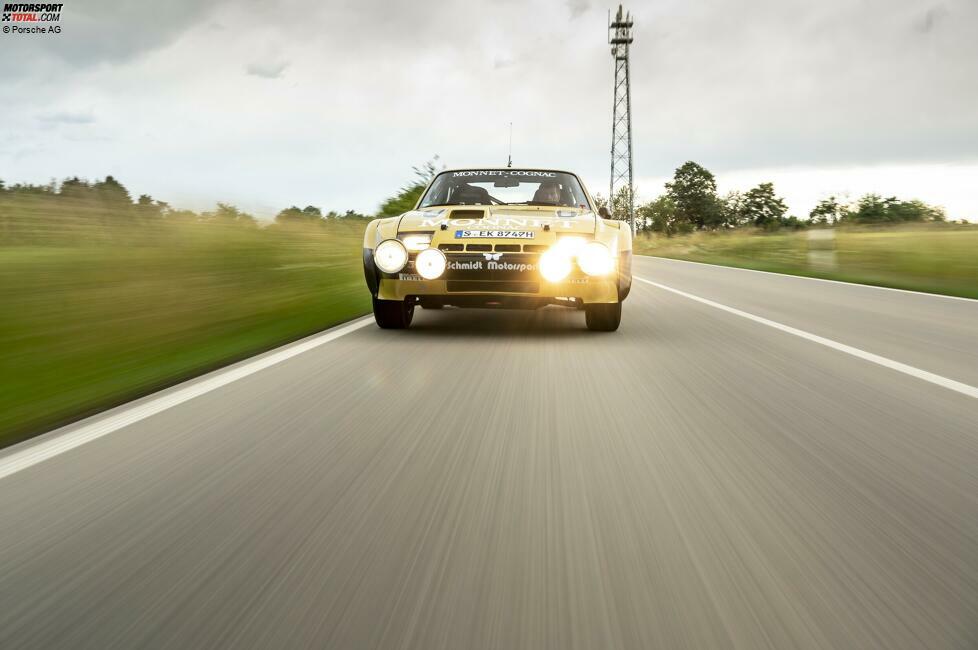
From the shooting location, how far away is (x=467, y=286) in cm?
762

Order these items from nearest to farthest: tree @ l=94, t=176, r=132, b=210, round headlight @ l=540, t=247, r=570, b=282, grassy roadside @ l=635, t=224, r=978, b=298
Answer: round headlight @ l=540, t=247, r=570, b=282, tree @ l=94, t=176, r=132, b=210, grassy roadside @ l=635, t=224, r=978, b=298

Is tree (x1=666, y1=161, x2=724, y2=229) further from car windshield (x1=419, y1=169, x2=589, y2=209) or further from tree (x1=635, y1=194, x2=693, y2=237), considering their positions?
car windshield (x1=419, y1=169, x2=589, y2=209)

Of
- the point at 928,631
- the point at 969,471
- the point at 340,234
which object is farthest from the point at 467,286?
the point at 340,234

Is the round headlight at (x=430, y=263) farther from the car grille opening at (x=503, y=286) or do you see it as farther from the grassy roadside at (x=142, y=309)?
the grassy roadside at (x=142, y=309)

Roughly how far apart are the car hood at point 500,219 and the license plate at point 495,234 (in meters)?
0.06

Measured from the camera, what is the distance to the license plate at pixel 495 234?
764 cm

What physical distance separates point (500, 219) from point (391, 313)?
137 cm

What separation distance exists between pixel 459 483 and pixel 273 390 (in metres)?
2.35

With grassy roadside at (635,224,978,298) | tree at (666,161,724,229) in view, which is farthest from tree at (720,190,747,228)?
grassy roadside at (635,224,978,298)

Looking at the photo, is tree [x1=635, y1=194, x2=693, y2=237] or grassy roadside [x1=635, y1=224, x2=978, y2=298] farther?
tree [x1=635, y1=194, x2=693, y2=237]

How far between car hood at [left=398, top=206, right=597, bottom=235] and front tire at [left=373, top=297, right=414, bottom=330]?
2.56 feet

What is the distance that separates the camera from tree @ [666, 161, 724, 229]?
127 m

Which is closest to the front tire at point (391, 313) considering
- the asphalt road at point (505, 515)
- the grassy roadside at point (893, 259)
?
the asphalt road at point (505, 515)

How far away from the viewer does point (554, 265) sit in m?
7.58
